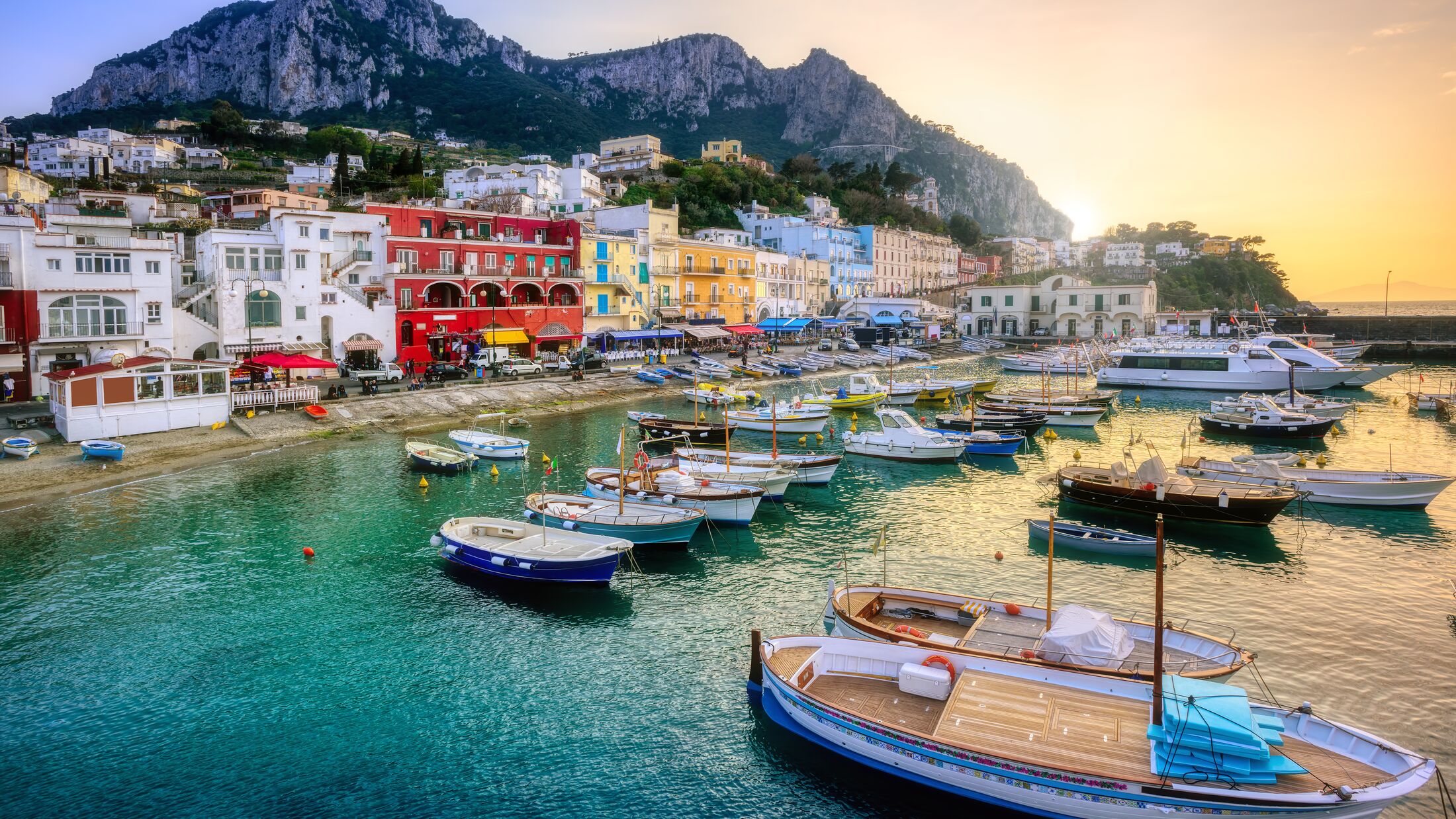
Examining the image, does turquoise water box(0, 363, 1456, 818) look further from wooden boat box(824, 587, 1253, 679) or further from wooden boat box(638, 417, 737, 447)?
wooden boat box(638, 417, 737, 447)

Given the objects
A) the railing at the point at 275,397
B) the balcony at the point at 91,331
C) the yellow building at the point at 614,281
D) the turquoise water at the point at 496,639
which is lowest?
the turquoise water at the point at 496,639

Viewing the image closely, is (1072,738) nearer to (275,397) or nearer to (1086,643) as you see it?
(1086,643)

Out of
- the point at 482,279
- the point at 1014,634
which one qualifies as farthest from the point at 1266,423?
the point at 482,279

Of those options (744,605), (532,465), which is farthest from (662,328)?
(744,605)

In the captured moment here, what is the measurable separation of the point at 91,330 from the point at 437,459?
74.6 ft

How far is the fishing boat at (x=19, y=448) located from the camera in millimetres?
32281

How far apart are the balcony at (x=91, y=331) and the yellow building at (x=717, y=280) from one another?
149 feet

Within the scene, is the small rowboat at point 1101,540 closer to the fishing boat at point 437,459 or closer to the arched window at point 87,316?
the fishing boat at point 437,459

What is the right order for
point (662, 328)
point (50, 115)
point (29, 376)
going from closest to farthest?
point (29, 376)
point (662, 328)
point (50, 115)

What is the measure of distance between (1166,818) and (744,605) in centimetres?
1116

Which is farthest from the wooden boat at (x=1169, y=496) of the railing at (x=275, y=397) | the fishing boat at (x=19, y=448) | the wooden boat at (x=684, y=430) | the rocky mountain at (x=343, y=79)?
the rocky mountain at (x=343, y=79)

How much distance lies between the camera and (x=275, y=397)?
42500mm

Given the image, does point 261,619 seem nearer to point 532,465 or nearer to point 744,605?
point 744,605

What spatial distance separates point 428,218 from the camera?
195 feet
